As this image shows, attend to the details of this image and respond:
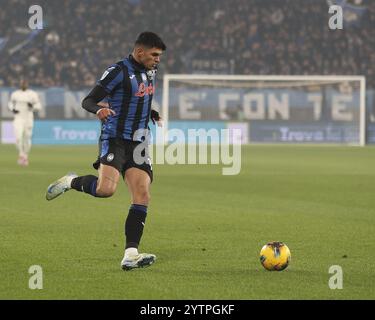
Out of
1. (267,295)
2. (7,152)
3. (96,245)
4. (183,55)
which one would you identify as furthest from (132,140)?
(183,55)

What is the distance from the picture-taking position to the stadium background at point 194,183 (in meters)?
8.26

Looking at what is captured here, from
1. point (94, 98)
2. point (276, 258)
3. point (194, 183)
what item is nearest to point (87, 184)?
point (94, 98)

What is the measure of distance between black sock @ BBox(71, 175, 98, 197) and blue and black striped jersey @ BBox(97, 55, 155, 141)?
0.46 m

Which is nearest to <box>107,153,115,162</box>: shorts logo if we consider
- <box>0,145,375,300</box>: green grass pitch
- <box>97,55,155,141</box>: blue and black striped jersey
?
<box>97,55,155,141</box>: blue and black striped jersey

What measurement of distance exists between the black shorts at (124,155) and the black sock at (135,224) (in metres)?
0.34

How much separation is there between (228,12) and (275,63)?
146 inches

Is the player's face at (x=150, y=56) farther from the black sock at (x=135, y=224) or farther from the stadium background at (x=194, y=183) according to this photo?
the stadium background at (x=194, y=183)

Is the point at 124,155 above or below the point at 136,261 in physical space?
above

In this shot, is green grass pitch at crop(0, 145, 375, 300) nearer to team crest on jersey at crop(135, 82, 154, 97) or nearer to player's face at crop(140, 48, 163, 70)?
team crest on jersey at crop(135, 82, 154, 97)

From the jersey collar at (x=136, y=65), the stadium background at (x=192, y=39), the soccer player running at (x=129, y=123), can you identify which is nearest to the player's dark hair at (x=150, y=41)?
the soccer player running at (x=129, y=123)

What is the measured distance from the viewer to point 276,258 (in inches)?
337

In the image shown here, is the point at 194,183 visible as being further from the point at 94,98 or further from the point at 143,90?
the point at 94,98

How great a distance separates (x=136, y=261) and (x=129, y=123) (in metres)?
1.37

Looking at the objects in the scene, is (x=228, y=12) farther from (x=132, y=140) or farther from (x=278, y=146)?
(x=132, y=140)
